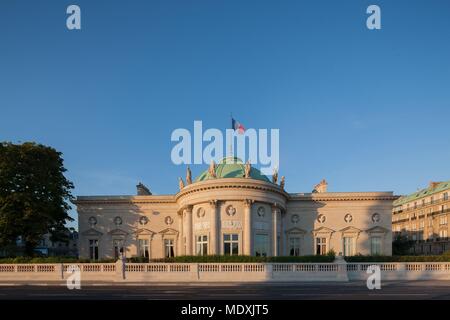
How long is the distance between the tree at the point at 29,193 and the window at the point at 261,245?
2386 centimetres

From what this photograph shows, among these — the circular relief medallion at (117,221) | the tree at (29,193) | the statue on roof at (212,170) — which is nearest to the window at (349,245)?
the statue on roof at (212,170)

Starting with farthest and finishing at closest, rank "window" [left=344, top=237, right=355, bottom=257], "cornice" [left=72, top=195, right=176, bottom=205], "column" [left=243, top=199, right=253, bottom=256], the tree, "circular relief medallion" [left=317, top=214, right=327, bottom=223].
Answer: "cornice" [left=72, top=195, right=176, bottom=205]
"circular relief medallion" [left=317, top=214, right=327, bottom=223]
"window" [left=344, top=237, right=355, bottom=257]
"column" [left=243, top=199, right=253, bottom=256]
the tree

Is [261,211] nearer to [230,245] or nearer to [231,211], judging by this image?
[231,211]

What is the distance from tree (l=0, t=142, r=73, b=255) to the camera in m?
37.5

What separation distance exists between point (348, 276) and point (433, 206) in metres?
53.0

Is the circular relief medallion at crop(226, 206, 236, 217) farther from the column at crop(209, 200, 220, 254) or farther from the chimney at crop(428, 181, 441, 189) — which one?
the chimney at crop(428, 181, 441, 189)

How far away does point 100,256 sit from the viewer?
161 ft

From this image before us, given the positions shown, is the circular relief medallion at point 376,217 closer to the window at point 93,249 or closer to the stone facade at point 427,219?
the stone facade at point 427,219

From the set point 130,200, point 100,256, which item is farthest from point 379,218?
point 100,256

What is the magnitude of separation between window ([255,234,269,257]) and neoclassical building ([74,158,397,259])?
1.93 ft

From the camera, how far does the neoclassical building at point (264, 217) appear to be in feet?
141

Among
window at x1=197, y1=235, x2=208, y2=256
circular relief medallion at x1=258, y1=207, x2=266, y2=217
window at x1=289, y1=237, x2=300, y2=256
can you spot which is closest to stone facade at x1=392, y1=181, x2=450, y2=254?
window at x1=289, y1=237, x2=300, y2=256

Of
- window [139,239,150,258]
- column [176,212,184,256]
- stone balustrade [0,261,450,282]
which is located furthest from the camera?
window [139,239,150,258]

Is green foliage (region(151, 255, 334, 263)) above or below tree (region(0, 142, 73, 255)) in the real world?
below
